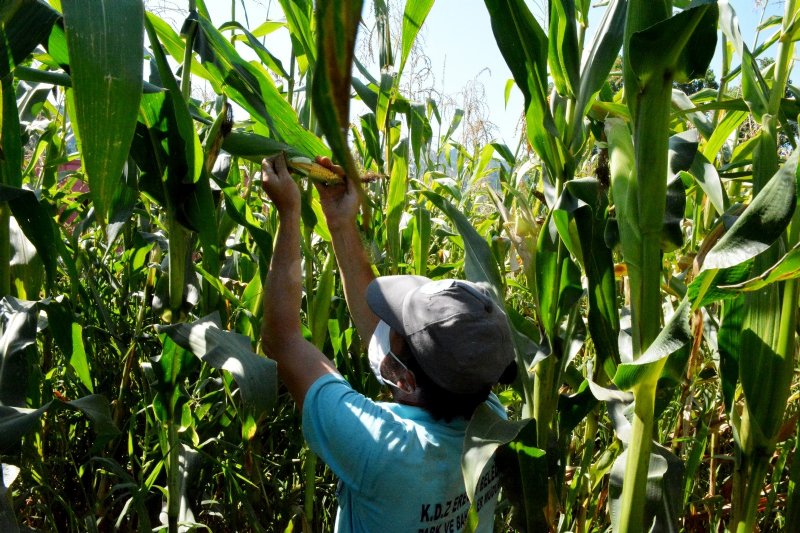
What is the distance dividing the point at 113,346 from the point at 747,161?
5.37 feet

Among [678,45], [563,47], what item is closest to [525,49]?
[563,47]

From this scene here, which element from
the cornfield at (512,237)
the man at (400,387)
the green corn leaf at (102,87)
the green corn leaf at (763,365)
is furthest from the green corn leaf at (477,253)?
the green corn leaf at (102,87)

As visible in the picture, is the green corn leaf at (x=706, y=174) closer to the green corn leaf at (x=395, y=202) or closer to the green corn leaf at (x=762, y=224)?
the green corn leaf at (x=762, y=224)

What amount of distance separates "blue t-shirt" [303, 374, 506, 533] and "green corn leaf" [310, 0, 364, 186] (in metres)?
0.75

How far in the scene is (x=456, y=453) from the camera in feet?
3.99

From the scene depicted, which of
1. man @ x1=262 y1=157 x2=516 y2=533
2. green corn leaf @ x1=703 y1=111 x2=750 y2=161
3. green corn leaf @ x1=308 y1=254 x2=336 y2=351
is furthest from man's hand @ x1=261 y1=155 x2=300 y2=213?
green corn leaf @ x1=703 y1=111 x2=750 y2=161

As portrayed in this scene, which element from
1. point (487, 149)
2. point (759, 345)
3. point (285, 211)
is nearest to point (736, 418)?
point (759, 345)

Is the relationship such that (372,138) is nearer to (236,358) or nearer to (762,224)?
(236,358)

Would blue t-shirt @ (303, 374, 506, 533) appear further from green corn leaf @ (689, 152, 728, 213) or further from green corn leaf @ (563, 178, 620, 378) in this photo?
green corn leaf @ (689, 152, 728, 213)

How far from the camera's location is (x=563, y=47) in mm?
1154

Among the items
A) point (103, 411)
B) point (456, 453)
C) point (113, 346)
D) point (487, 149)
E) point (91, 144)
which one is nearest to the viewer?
point (91, 144)

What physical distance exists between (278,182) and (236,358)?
338 millimetres

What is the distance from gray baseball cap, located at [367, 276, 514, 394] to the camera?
1.17 m

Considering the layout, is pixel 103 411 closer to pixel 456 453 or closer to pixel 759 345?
pixel 456 453
